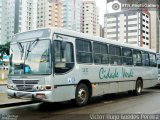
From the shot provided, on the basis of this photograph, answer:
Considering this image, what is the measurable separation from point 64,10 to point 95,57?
413 feet

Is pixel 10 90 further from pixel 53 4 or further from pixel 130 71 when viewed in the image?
pixel 53 4

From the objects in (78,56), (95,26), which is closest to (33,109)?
(78,56)

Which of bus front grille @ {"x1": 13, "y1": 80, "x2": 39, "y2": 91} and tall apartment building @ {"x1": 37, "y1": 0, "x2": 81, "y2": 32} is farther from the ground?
tall apartment building @ {"x1": 37, "y1": 0, "x2": 81, "y2": 32}

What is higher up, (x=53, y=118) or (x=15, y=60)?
(x=15, y=60)

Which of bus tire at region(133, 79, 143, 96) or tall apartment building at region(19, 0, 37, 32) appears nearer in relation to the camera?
bus tire at region(133, 79, 143, 96)

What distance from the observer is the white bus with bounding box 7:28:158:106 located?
1069 centimetres

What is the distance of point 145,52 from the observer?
18.7 meters

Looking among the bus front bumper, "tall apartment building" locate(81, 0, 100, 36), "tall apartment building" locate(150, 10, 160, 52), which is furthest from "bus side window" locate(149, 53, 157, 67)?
"tall apartment building" locate(81, 0, 100, 36)

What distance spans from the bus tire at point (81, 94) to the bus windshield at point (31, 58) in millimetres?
1906

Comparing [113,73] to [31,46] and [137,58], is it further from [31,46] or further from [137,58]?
[31,46]

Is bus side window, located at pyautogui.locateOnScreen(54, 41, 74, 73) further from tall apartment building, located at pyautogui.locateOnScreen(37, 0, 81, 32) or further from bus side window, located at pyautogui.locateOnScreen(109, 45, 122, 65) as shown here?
tall apartment building, located at pyautogui.locateOnScreen(37, 0, 81, 32)

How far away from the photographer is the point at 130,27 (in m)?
132

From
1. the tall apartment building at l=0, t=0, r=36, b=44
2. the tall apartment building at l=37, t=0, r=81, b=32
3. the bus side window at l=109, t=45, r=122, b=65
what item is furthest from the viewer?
the tall apartment building at l=37, t=0, r=81, b=32

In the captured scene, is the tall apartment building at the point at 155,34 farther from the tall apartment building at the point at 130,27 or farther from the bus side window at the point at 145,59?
the bus side window at the point at 145,59
